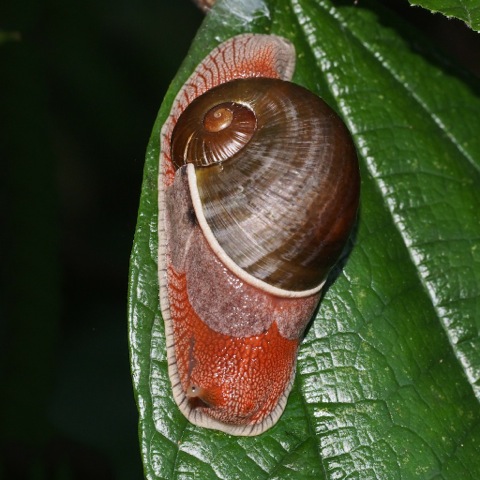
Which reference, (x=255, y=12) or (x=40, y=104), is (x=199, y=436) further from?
(x=40, y=104)

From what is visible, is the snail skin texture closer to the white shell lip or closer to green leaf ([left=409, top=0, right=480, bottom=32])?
the white shell lip

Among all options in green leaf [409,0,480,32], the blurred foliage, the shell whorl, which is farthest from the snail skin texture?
the blurred foliage

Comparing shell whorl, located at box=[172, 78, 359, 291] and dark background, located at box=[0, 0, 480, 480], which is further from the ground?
shell whorl, located at box=[172, 78, 359, 291]

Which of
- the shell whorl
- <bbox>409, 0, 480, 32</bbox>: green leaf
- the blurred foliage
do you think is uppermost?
<bbox>409, 0, 480, 32</bbox>: green leaf

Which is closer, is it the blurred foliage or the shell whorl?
the shell whorl

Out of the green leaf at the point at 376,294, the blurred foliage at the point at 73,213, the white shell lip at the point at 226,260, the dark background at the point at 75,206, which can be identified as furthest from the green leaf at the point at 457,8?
the blurred foliage at the point at 73,213

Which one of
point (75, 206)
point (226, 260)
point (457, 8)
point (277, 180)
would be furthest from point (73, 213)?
point (457, 8)
